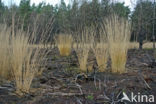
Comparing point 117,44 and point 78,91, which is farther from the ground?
point 117,44

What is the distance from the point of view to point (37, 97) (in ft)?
6.05

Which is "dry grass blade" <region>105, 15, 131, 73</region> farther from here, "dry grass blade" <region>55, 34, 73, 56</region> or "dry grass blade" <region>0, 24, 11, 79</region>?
"dry grass blade" <region>55, 34, 73, 56</region>

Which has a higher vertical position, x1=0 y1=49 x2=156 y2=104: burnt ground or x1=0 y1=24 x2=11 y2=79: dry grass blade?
x1=0 y1=24 x2=11 y2=79: dry grass blade

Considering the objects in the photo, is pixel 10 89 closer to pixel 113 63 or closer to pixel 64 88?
pixel 64 88

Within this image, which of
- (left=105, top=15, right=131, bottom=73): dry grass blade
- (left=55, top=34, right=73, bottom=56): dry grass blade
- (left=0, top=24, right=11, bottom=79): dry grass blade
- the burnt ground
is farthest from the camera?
(left=55, top=34, right=73, bottom=56): dry grass blade

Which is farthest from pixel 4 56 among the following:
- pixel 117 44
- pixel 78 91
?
pixel 117 44

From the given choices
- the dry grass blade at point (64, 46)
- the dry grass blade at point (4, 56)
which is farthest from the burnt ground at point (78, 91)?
the dry grass blade at point (64, 46)

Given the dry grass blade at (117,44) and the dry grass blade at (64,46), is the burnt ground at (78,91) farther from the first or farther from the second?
the dry grass blade at (64,46)

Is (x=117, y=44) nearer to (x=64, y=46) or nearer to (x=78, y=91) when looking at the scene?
(x=78, y=91)

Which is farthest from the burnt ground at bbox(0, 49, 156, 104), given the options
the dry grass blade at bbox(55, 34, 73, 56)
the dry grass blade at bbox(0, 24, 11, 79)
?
the dry grass blade at bbox(55, 34, 73, 56)

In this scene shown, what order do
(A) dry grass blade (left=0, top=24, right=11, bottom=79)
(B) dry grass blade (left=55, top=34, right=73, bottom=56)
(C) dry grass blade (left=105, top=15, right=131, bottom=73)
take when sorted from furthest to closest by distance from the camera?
(B) dry grass blade (left=55, top=34, right=73, bottom=56) < (C) dry grass blade (left=105, top=15, right=131, bottom=73) < (A) dry grass blade (left=0, top=24, right=11, bottom=79)

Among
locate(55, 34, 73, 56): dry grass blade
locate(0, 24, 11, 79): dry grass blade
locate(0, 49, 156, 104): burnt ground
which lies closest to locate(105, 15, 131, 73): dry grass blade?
locate(0, 49, 156, 104): burnt ground

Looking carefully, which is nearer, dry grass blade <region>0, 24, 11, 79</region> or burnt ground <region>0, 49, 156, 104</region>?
burnt ground <region>0, 49, 156, 104</region>

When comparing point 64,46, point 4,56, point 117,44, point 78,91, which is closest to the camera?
point 78,91
